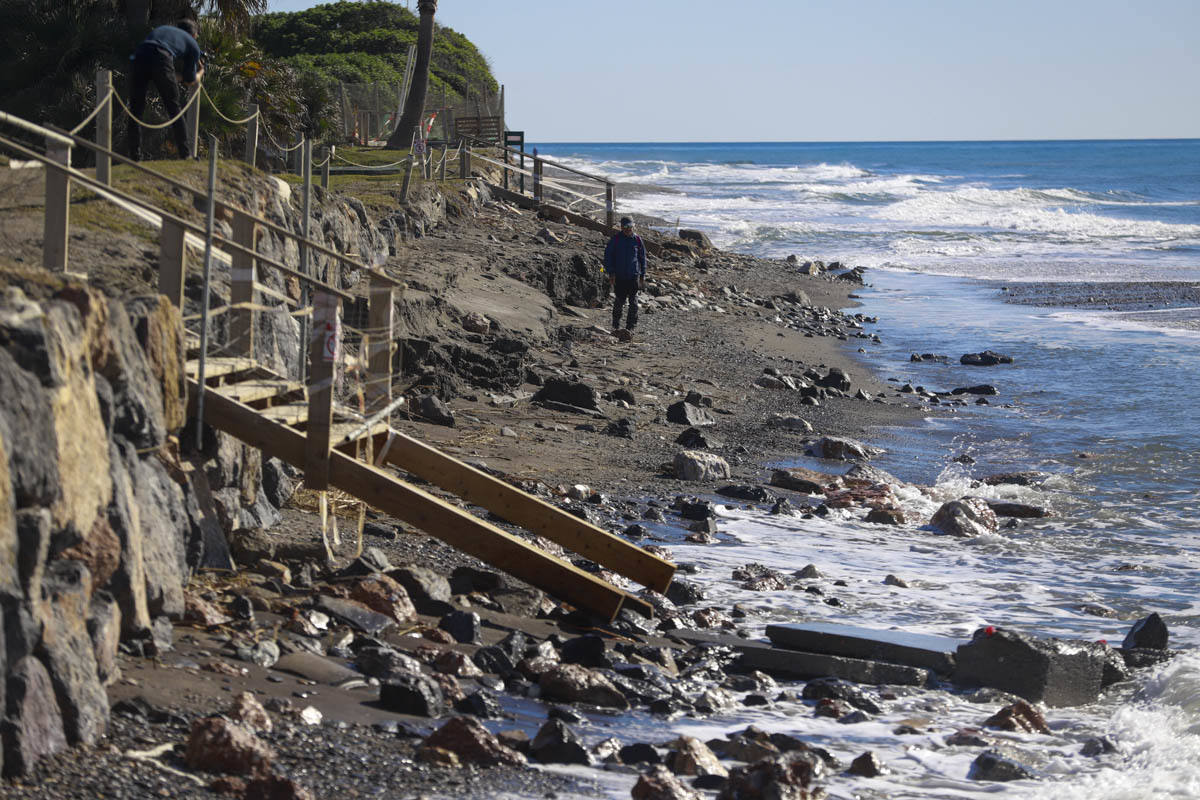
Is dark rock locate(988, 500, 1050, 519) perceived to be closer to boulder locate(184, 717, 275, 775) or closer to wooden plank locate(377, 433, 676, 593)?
wooden plank locate(377, 433, 676, 593)

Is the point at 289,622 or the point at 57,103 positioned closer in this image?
the point at 289,622

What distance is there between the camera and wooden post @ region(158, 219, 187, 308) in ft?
21.6

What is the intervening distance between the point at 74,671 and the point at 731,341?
52.5ft

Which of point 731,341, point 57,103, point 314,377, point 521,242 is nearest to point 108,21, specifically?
point 57,103

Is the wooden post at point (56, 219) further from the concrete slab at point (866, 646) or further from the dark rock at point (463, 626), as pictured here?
the concrete slab at point (866, 646)

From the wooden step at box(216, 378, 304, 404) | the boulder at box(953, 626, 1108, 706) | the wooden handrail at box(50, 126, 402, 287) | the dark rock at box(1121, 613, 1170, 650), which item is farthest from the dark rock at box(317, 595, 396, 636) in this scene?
the dark rock at box(1121, 613, 1170, 650)

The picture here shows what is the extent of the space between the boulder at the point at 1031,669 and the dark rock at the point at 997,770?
1.10 meters

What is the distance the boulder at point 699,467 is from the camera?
11320mm

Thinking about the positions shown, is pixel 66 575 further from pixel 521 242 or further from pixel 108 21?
pixel 521 242

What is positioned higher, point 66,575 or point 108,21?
point 108,21

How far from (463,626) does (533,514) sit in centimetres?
131

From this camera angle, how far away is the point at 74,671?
4449mm

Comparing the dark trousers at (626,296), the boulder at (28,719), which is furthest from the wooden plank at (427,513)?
the dark trousers at (626,296)

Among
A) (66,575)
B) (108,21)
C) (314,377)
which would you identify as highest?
(108,21)
